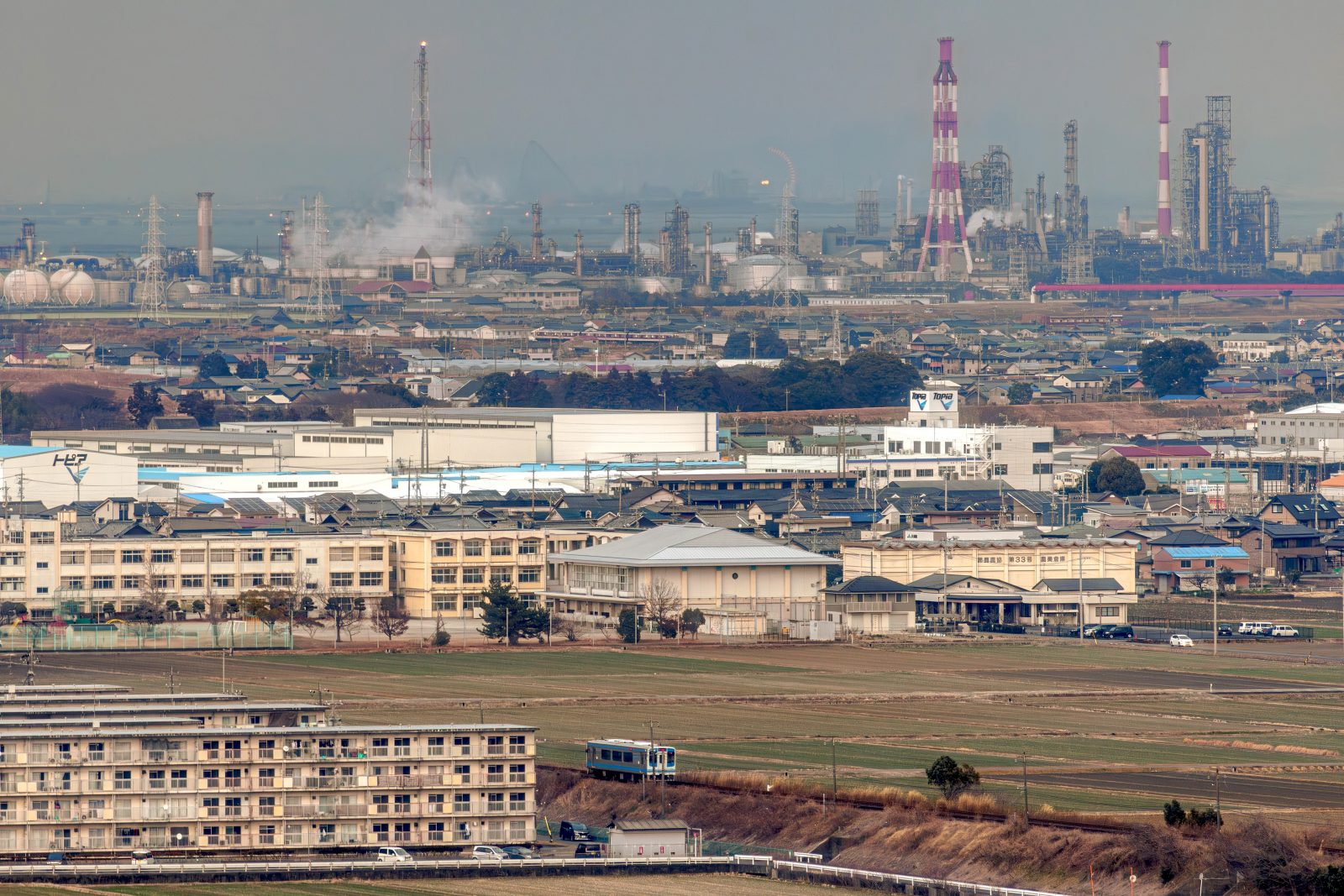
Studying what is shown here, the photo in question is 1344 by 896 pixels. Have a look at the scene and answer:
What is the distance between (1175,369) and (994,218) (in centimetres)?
5883

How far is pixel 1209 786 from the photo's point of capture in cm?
2228

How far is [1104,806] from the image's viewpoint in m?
21.1

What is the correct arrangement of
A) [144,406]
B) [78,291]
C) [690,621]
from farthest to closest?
[78,291]
[144,406]
[690,621]

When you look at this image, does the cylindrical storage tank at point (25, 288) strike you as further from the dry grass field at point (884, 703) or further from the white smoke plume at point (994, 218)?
the dry grass field at point (884, 703)

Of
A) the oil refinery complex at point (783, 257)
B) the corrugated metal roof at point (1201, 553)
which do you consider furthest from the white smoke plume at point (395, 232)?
the corrugated metal roof at point (1201, 553)

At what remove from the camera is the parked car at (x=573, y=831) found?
69.4 ft

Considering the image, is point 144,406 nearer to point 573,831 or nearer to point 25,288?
point 573,831

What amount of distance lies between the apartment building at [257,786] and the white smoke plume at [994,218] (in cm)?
11400

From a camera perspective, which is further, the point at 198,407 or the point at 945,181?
the point at 945,181

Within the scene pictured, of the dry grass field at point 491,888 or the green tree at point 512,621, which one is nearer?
the dry grass field at point 491,888

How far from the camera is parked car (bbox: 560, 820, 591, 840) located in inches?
833

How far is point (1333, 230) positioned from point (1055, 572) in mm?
118900

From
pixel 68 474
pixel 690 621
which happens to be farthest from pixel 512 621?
pixel 68 474

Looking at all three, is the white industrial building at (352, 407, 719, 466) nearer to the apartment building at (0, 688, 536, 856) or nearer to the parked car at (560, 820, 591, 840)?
the parked car at (560, 820, 591, 840)
